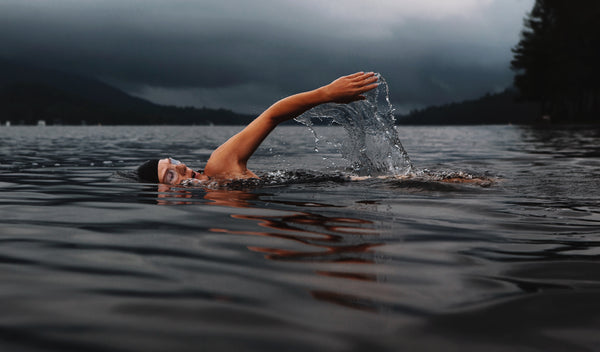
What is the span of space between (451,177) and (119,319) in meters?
6.39

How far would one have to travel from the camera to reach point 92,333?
83.2 inches

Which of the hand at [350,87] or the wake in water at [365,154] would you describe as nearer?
the hand at [350,87]

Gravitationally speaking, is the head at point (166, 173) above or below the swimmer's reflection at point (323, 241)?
above

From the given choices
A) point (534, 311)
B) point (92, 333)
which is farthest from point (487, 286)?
point (92, 333)

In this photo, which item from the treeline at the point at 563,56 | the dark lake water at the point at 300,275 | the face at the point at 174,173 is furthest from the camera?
the treeline at the point at 563,56

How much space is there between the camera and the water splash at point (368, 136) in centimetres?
807

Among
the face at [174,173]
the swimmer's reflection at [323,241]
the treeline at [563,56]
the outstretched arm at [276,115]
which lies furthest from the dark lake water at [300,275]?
the treeline at [563,56]

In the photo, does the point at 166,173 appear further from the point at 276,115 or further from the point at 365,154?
the point at 365,154

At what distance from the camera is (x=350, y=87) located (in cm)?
626

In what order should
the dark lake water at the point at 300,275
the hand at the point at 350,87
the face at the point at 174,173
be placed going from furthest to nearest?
1. the face at the point at 174,173
2. the hand at the point at 350,87
3. the dark lake water at the point at 300,275

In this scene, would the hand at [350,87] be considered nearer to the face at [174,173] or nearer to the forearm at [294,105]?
the forearm at [294,105]

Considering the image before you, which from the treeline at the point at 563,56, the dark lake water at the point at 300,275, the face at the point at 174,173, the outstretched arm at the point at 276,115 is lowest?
the dark lake water at the point at 300,275

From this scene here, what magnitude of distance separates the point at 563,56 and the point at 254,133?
205 feet

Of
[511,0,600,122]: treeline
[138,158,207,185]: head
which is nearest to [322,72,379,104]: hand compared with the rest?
[138,158,207,185]: head
